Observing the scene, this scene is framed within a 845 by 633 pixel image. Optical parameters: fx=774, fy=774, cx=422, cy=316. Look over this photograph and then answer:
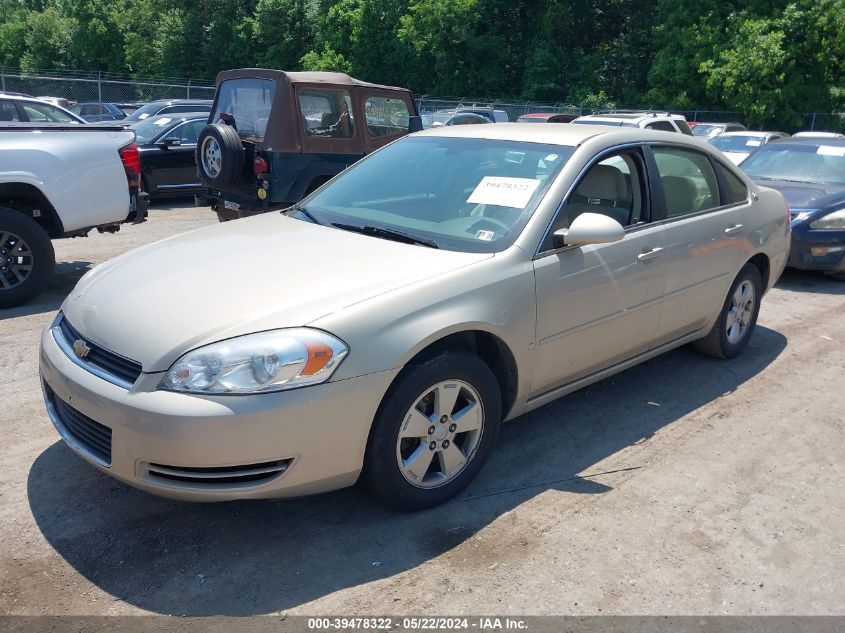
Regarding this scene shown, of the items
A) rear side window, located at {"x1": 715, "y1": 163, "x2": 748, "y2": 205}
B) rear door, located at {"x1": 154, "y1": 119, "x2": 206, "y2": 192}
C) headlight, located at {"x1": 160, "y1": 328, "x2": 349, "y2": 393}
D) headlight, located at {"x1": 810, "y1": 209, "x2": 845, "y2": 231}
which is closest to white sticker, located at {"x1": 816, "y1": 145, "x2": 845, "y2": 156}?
headlight, located at {"x1": 810, "y1": 209, "x2": 845, "y2": 231}

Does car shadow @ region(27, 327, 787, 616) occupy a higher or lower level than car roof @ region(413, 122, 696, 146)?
lower

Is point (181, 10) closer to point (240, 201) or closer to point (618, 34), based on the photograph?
point (618, 34)

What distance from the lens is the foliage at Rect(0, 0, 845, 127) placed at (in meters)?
29.0

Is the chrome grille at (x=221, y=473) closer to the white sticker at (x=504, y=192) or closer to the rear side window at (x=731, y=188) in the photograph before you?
the white sticker at (x=504, y=192)

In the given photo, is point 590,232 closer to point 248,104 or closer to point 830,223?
point 830,223

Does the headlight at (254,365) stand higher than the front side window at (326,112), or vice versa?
the front side window at (326,112)

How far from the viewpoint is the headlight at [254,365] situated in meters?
2.95

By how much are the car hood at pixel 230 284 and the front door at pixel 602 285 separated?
485 mm

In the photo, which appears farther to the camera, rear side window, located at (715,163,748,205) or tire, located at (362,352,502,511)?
rear side window, located at (715,163,748,205)

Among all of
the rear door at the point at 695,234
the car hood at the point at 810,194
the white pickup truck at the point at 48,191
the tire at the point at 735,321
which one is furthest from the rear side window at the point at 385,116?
the tire at the point at 735,321

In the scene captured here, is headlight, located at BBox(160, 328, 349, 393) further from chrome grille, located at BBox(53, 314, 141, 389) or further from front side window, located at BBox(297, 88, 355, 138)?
front side window, located at BBox(297, 88, 355, 138)

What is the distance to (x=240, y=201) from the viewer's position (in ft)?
29.0

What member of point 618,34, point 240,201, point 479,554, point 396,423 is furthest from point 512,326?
point 618,34

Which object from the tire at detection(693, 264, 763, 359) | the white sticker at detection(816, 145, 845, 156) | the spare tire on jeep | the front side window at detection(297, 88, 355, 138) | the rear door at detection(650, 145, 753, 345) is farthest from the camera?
the white sticker at detection(816, 145, 845, 156)
